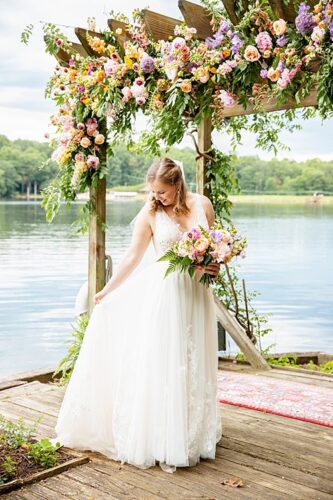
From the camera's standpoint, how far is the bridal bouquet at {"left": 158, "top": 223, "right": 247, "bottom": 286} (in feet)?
12.3

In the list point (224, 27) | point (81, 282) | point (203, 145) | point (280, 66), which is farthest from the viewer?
point (81, 282)

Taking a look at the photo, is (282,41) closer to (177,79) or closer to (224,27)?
(224,27)

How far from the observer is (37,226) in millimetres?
28438

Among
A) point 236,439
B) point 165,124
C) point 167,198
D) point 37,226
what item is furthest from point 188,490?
point 37,226

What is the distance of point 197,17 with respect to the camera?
15.6ft

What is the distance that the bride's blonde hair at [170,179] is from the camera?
3973 millimetres

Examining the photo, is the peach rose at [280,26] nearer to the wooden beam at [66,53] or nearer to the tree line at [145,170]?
the tree line at [145,170]

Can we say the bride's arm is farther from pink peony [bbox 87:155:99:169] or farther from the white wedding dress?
pink peony [bbox 87:155:99:169]

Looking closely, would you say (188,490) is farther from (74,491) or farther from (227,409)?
(227,409)

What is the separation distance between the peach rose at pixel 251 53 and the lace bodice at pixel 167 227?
1002mm

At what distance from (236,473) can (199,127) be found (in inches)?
129

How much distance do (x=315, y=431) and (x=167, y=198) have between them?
177 cm

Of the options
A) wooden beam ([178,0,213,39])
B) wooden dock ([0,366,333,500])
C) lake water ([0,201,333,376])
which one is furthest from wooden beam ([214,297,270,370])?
wooden beam ([178,0,213,39])

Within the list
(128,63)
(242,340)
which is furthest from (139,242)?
(242,340)
